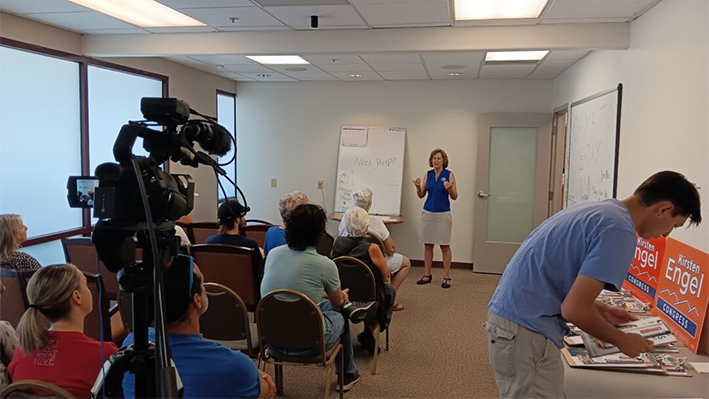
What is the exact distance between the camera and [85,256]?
322 cm

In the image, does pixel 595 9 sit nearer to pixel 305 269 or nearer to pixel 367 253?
pixel 367 253

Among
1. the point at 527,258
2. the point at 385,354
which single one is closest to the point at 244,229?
the point at 385,354

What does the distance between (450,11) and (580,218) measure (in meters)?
2.25

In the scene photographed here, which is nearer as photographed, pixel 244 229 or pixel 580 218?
pixel 580 218

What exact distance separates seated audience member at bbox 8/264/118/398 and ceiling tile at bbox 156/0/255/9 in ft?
6.97

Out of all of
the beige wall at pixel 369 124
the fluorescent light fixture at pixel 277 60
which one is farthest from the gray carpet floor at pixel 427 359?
the fluorescent light fixture at pixel 277 60

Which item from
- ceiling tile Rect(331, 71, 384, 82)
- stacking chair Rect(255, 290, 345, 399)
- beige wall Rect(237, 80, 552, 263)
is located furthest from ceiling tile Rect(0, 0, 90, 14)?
beige wall Rect(237, 80, 552, 263)

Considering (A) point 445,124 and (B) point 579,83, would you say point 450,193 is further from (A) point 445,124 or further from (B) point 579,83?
(B) point 579,83

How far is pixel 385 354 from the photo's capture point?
3.72m

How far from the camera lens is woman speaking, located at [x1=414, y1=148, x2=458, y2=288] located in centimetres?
589

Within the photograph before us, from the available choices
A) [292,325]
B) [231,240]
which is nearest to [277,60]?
[231,240]

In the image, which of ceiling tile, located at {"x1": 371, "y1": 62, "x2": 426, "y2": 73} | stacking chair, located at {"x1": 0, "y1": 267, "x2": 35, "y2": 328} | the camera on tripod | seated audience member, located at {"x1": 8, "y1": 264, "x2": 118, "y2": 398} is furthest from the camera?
ceiling tile, located at {"x1": 371, "y1": 62, "x2": 426, "y2": 73}

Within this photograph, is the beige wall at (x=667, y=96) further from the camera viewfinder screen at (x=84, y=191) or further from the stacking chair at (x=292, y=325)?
the camera viewfinder screen at (x=84, y=191)

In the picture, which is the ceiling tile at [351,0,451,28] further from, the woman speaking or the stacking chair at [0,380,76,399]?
the stacking chair at [0,380,76,399]
